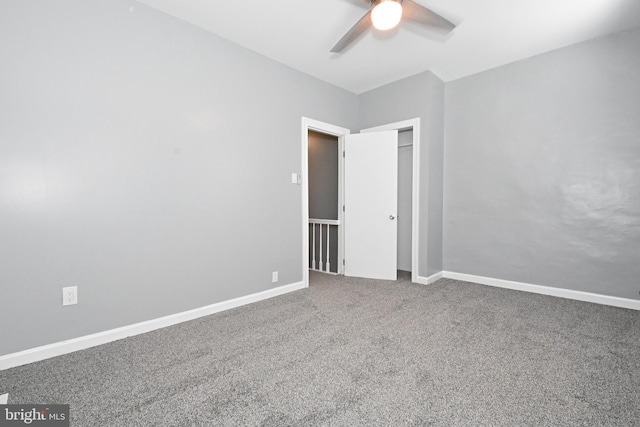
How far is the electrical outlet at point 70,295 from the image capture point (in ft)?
6.43

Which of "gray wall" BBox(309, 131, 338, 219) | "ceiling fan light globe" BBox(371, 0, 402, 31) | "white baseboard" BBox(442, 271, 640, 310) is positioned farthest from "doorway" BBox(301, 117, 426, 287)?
"ceiling fan light globe" BBox(371, 0, 402, 31)

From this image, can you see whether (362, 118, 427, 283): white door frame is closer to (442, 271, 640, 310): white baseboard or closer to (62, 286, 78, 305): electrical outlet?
(442, 271, 640, 310): white baseboard

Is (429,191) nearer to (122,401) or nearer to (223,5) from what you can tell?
(223,5)

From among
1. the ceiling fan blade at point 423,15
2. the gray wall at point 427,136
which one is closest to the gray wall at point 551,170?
the gray wall at point 427,136

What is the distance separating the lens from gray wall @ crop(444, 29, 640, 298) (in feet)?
9.07

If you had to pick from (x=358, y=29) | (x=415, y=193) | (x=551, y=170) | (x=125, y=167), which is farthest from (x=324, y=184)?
(x=125, y=167)

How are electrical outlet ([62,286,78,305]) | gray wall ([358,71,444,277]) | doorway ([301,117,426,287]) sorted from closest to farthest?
electrical outlet ([62,286,78,305]) < doorway ([301,117,426,287]) < gray wall ([358,71,444,277])

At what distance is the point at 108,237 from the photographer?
2.13 m

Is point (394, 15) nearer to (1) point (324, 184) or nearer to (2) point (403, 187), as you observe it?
(2) point (403, 187)

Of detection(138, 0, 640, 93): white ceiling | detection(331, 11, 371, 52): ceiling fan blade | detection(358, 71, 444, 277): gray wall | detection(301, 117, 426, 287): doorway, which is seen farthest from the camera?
detection(358, 71, 444, 277): gray wall

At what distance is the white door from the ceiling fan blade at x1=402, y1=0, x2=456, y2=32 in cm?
A: 160

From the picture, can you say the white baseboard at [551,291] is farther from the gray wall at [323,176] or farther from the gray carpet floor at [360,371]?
the gray wall at [323,176]

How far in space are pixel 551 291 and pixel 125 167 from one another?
14.2 ft

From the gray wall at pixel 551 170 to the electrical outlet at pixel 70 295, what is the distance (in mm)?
3932
